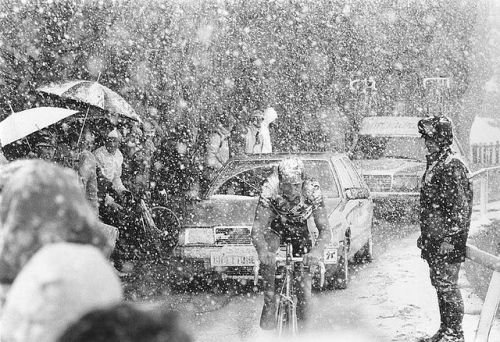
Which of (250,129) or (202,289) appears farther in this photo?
(250,129)

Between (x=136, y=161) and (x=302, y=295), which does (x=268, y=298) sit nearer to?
(x=302, y=295)

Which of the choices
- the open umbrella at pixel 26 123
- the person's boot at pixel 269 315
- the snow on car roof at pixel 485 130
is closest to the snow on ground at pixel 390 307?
the person's boot at pixel 269 315

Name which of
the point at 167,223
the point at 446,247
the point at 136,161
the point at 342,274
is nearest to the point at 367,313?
the point at 342,274

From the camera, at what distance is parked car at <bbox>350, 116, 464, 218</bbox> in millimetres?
14430

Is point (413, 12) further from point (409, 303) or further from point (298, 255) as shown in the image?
point (298, 255)

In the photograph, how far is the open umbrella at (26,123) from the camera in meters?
7.21

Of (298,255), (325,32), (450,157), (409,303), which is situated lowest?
(409,303)

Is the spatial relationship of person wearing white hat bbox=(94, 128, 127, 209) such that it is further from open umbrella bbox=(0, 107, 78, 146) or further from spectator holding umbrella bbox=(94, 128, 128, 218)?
open umbrella bbox=(0, 107, 78, 146)

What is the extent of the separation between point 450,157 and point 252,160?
3.87 metres

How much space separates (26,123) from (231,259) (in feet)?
8.37

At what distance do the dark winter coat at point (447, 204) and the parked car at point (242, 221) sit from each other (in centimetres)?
184

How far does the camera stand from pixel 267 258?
16.4ft

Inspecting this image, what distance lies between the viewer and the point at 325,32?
66.3 ft

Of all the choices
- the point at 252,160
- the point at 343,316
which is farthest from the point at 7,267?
the point at 252,160
